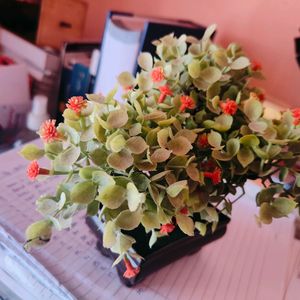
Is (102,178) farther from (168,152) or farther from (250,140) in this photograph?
(250,140)

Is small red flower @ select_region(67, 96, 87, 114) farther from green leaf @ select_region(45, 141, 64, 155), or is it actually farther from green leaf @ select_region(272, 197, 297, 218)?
green leaf @ select_region(272, 197, 297, 218)

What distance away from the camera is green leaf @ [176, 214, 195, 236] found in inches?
13.8

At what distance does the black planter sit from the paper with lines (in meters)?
0.02

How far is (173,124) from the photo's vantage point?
0.38 m

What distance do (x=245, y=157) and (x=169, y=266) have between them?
0.71 ft

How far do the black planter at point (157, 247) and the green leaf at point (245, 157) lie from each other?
0.50 ft

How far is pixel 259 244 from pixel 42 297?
381 mm

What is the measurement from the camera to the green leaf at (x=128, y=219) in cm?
33

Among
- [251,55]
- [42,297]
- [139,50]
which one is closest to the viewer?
[42,297]

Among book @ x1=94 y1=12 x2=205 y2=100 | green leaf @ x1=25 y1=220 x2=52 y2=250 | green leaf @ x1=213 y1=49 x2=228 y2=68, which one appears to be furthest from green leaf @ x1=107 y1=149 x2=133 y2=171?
book @ x1=94 y1=12 x2=205 y2=100

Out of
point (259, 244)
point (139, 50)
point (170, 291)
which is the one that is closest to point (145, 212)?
point (170, 291)

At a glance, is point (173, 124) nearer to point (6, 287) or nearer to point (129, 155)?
point (129, 155)

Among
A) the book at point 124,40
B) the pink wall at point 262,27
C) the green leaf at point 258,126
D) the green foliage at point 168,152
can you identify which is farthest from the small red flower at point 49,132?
the pink wall at point 262,27

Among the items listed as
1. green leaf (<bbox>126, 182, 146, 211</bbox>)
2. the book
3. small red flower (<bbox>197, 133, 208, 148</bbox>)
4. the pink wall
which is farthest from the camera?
the pink wall
